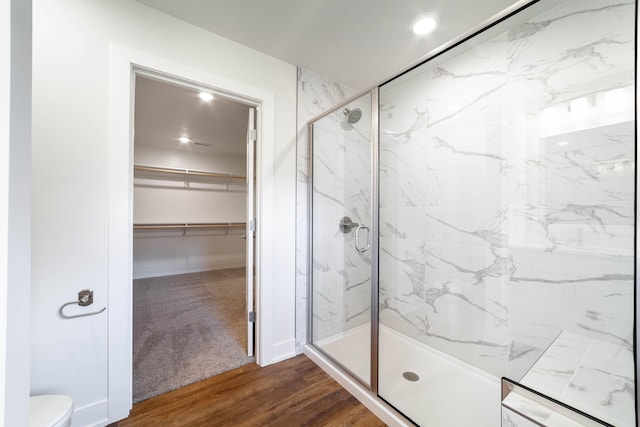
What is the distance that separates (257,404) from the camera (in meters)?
1.61

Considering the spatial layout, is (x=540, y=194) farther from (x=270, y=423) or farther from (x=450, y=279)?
(x=270, y=423)

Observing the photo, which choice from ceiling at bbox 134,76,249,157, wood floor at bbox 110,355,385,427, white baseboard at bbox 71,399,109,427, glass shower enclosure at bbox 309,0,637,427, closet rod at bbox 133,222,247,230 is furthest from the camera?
closet rod at bbox 133,222,247,230

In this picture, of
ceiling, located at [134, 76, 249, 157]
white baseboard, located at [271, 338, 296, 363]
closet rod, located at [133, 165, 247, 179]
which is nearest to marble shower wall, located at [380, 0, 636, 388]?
white baseboard, located at [271, 338, 296, 363]

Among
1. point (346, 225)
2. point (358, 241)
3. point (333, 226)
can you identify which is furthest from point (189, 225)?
point (358, 241)

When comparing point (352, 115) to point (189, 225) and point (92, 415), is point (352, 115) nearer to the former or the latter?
point (92, 415)

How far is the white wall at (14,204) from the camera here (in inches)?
17.4

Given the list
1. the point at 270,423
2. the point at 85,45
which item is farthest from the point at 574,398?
the point at 85,45

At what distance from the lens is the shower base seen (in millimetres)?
1495

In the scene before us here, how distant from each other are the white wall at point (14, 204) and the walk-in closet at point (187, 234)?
1392mm

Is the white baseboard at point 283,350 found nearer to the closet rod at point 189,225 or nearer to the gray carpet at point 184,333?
the gray carpet at point 184,333

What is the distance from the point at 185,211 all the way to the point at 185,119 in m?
2.01

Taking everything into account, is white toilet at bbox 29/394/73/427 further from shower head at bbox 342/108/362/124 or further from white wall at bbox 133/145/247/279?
white wall at bbox 133/145/247/279

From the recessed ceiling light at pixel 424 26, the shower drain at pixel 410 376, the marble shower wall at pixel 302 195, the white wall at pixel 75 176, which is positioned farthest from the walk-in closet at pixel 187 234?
the recessed ceiling light at pixel 424 26

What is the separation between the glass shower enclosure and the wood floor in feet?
0.67
